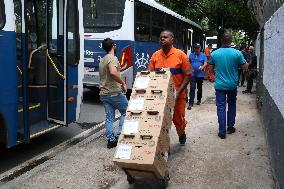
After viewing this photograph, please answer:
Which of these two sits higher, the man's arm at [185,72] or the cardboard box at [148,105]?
the man's arm at [185,72]

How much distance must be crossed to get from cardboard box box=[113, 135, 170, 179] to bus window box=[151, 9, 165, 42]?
8.49 m

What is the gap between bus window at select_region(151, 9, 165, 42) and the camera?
12793mm

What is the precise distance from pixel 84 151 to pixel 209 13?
22667 millimetres

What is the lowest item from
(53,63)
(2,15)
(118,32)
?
(53,63)

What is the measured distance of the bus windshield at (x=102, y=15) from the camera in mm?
11086

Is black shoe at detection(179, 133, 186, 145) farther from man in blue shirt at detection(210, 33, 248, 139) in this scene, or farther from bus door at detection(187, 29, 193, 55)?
bus door at detection(187, 29, 193, 55)

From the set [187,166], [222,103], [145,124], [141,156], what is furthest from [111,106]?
[141,156]

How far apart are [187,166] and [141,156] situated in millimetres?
1447

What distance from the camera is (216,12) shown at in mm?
27234

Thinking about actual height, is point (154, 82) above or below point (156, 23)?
below

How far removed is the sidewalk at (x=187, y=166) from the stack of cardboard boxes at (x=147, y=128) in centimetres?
55

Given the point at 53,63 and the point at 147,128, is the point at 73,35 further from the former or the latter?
the point at 147,128

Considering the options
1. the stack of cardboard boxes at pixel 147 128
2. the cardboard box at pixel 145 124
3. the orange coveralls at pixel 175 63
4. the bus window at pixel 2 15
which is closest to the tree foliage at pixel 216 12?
the orange coveralls at pixel 175 63

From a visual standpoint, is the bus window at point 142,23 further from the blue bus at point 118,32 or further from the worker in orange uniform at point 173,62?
the worker in orange uniform at point 173,62
